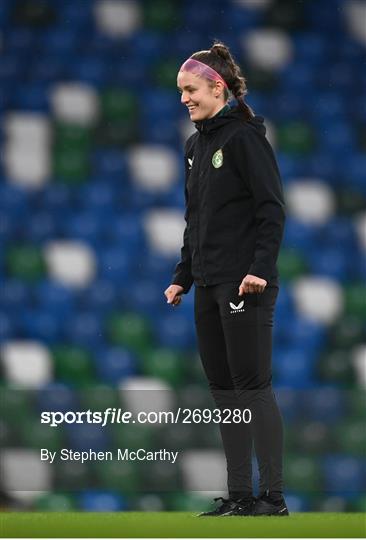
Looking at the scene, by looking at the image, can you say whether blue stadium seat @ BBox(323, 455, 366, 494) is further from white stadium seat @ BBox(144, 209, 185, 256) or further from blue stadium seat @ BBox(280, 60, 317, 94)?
blue stadium seat @ BBox(280, 60, 317, 94)

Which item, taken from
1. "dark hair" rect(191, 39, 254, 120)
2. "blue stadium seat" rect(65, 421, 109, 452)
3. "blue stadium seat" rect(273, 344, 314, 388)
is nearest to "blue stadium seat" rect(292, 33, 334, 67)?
"blue stadium seat" rect(273, 344, 314, 388)

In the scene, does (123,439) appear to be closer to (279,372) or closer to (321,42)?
(279,372)

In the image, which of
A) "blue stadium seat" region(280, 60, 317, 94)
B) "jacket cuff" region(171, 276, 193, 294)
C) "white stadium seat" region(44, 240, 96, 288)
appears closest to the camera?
"jacket cuff" region(171, 276, 193, 294)

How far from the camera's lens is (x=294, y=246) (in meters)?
3.91

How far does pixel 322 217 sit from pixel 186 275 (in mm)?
1959

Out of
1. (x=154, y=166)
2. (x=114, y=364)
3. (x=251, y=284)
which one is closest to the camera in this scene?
(x=251, y=284)

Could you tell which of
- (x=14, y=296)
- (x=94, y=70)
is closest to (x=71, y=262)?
(x=14, y=296)

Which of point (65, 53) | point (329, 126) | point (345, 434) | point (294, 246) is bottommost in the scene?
point (345, 434)

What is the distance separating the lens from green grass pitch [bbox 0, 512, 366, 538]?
1897 mm

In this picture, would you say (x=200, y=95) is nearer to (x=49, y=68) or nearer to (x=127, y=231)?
(x=127, y=231)

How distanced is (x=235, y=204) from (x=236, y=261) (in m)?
0.09

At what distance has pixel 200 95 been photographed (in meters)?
2.01

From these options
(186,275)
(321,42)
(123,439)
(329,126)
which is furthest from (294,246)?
(186,275)

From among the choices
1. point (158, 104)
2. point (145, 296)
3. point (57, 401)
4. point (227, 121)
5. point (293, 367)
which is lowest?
point (293, 367)
